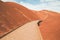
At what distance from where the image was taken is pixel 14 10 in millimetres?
1034

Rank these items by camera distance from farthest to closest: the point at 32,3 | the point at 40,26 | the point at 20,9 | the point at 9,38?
the point at 32,3 → the point at 20,9 → the point at 40,26 → the point at 9,38

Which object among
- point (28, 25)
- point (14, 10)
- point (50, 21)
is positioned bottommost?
point (28, 25)

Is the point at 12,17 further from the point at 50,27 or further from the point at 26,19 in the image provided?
the point at 50,27

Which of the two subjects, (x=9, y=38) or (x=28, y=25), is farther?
(x=28, y=25)

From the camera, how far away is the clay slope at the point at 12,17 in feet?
2.72

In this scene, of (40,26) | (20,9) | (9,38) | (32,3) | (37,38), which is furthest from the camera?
(32,3)

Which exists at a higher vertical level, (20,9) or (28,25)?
(20,9)

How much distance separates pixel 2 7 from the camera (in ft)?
3.33

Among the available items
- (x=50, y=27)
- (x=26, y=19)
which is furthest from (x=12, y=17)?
(x=50, y=27)

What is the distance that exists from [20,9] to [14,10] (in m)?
0.06

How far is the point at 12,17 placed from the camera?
94 cm

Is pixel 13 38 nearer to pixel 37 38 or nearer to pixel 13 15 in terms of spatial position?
pixel 37 38

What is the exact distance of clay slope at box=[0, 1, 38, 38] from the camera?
2.72ft

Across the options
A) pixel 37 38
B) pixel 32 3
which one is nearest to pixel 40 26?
pixel 37 38
